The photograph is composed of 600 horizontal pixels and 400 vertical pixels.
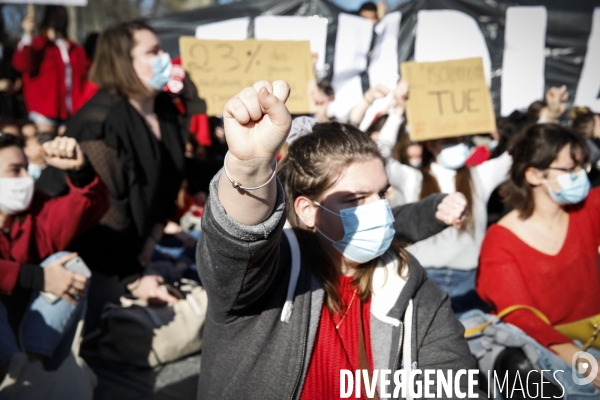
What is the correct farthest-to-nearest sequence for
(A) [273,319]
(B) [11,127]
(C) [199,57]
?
(B) [11,127] → (C) [199,57] → (A) [273,319]

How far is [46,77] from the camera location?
6.52 meters

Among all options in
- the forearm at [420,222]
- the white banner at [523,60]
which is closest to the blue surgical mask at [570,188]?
the forearm at [420,222]

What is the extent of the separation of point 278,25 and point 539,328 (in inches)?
189

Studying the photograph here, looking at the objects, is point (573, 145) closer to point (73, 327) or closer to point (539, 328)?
point (539, 328)

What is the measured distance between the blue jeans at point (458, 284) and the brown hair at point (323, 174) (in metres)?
1.87

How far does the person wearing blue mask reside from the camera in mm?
3436

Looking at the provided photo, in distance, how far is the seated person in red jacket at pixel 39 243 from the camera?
246cm

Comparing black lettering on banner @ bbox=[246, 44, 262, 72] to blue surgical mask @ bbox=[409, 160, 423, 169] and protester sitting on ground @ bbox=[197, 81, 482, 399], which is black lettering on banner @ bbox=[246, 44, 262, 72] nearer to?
blue surgical mask @ bbox=[409, 160, 423, 169]

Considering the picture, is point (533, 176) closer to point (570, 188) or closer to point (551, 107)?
point (570, 188)

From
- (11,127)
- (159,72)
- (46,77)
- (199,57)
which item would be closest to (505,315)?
(159,72)

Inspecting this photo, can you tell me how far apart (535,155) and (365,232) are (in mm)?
1645

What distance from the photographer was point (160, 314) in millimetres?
3387

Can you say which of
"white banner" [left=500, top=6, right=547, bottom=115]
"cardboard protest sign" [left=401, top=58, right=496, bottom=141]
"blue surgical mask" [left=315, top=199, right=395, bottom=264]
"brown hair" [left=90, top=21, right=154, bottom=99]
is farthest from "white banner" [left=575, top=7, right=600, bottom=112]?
"blue surgical mask" [left=315, top=199, right=395, bottom=264]

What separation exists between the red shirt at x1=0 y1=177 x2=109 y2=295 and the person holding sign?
185cm
